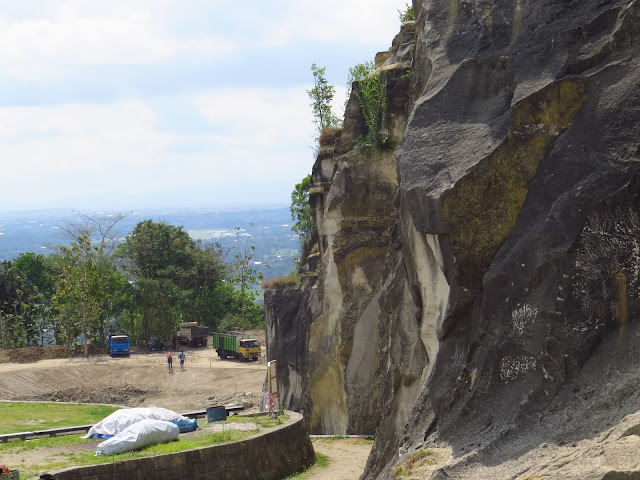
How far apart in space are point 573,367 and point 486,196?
360 centimetres

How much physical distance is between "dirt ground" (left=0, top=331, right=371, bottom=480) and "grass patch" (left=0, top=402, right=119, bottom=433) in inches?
227

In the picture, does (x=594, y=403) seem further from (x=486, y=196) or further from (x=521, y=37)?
(x=521, y=37)

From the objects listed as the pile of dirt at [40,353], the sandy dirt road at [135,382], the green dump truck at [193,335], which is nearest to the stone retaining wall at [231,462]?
the sandy dirt road at [135,382]

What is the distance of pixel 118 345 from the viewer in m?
57.2

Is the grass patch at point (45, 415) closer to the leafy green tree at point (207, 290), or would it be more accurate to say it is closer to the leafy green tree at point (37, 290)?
the leafy green tree at point (37, 290)

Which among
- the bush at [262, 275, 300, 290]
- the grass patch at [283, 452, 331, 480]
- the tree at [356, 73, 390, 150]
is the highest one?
the tree at [356, 73, 390, 150]

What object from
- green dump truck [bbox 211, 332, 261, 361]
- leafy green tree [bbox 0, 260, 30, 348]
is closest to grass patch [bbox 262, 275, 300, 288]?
green dump truck [bbox 211, 332, 261, 361]

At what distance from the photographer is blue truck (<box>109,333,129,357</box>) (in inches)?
2247

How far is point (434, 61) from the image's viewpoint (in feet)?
62.7

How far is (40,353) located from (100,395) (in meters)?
10.1

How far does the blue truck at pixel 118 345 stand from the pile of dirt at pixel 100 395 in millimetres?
8090

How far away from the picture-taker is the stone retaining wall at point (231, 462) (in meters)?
19.8

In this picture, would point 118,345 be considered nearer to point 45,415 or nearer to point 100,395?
point 100,395

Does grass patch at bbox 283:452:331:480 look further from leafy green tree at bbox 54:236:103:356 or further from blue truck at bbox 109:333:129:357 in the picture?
leafy green tree at bbox 54:236:103:356
